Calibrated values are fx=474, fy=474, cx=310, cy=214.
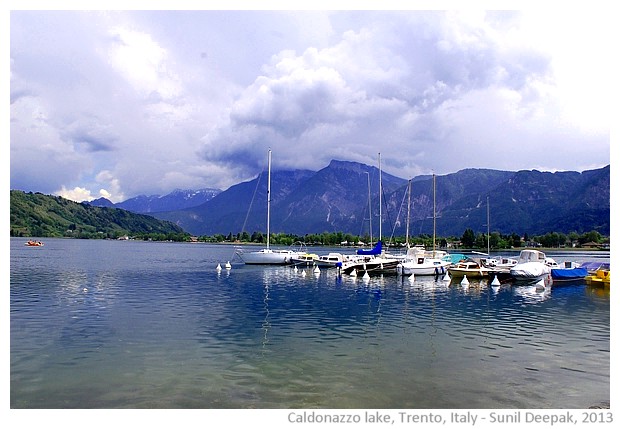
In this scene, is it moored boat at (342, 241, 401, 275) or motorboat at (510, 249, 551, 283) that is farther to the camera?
moored boat at (342, 241, 401, 275)

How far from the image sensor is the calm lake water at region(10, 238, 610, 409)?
54.4ft

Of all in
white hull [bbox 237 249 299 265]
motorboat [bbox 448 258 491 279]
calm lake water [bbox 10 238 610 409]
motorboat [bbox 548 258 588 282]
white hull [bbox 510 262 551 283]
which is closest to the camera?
calm lake water [bbox 10 238 610 409]

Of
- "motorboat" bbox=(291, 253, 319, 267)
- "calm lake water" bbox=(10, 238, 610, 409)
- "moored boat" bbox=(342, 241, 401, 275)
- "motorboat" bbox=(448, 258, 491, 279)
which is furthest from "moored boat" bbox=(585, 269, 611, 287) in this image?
"motorboat" bbox=(291, 253, 319, 267)

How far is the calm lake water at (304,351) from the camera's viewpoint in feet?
54.4

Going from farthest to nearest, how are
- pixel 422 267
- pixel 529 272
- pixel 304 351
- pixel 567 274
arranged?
pixel 422 267 < pixel 567 274 < pixel 529 272 < pixel 304 351

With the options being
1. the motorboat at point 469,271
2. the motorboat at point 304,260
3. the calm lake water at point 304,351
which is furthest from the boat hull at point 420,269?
the motorboat at point 304,260

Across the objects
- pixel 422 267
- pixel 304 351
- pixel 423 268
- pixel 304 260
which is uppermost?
pixel 422 267

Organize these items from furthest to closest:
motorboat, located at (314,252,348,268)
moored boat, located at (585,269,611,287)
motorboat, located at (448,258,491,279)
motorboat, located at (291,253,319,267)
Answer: motorboat, located at (291,253,319,267) < motorboat, located at (314,252,348,268) < motorboat, located at (448,258,491,279) < moored boat, located at (585,269,611,287)

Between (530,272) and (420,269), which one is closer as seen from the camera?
(530,272)

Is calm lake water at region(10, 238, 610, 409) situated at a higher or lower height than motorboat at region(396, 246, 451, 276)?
lower

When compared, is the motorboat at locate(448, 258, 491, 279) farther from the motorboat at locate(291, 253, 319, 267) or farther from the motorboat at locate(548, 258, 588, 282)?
the motorboat at locate(291, 253, 319, 267)

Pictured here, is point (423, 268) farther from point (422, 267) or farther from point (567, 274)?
point (567, 274)

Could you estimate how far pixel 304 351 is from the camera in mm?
22938

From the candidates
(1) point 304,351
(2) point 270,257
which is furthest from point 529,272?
(1) point 304,351
